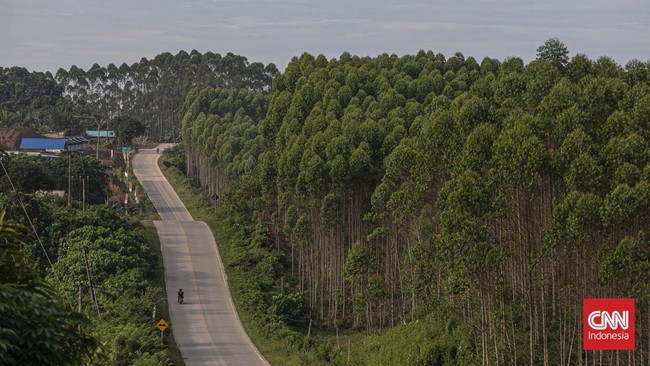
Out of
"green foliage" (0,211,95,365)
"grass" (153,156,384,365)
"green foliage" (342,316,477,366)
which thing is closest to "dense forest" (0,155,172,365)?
"green foliage" (0,211,95,365)

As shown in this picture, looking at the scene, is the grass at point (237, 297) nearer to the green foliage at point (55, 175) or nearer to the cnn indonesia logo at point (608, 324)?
the green foliage at point (55, 175)

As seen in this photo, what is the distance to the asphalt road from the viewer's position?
58906 millimetres

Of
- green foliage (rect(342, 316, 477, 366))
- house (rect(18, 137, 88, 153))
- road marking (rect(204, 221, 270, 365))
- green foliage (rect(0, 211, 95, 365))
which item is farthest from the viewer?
house (rect(18, 137, 88, 153))

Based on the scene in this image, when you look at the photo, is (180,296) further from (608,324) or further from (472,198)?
(608,324)

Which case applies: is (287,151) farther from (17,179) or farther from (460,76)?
(17,179)

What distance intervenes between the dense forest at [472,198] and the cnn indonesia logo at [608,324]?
621mm

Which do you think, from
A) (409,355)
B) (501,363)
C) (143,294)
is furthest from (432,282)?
(143,294)

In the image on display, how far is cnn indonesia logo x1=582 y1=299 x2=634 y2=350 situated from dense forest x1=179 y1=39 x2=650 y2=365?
62 centimetres

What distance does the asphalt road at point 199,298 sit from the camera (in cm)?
5891

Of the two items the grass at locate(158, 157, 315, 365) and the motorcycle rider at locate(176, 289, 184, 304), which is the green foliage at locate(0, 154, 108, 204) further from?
the motorcycle rider at locate(176, 289, 184, 304)

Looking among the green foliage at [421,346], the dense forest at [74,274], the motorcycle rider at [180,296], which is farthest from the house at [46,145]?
the green foliage at [421,346]

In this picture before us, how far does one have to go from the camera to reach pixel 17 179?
83312 mm

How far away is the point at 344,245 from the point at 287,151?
701cm

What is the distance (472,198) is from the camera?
45.9 m
